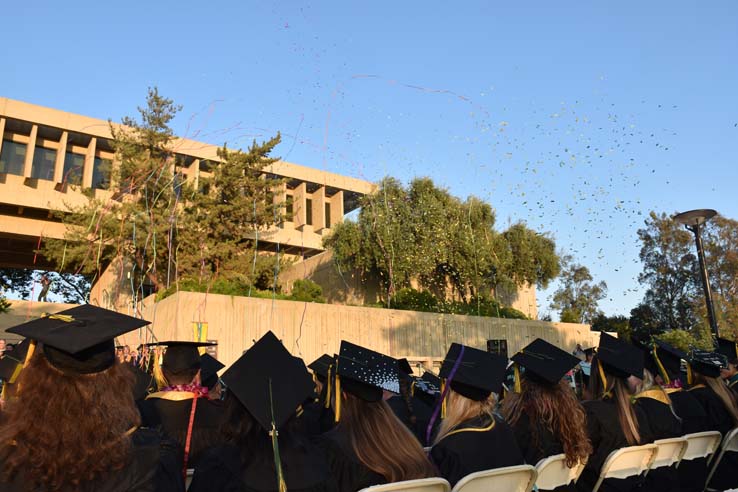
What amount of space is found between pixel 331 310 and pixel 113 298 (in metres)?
12.7

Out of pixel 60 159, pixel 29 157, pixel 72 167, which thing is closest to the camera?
pixel 29 157

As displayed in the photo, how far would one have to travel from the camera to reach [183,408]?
157 inches

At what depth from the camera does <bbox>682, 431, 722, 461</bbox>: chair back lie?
13.2 ft

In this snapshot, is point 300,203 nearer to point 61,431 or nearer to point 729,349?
point 729,349

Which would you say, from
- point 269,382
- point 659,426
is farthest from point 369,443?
point 659,426

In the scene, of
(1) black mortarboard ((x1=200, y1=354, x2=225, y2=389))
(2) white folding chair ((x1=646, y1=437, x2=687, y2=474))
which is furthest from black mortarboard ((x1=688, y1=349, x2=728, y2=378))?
(1) black mortarboard ((x1=200, y1=354, x2=225, y2=389))

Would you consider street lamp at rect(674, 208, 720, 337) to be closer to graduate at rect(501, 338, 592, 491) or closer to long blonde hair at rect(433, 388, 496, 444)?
graduate at rect(501, 338, 592, 491)

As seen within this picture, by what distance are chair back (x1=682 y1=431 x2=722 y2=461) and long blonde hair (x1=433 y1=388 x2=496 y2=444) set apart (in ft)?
5.84

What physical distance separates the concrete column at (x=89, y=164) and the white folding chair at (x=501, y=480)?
30.0 metres

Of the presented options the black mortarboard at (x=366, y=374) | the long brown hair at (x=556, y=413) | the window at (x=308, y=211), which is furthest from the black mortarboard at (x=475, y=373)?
the window at (x=308, y=211)

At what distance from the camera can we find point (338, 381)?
10.2 ft

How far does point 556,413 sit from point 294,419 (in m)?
2.25

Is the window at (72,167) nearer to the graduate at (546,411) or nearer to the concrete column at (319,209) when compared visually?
the concrete column at (319,209)

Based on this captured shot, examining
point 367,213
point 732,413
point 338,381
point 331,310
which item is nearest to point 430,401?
point 732,413
